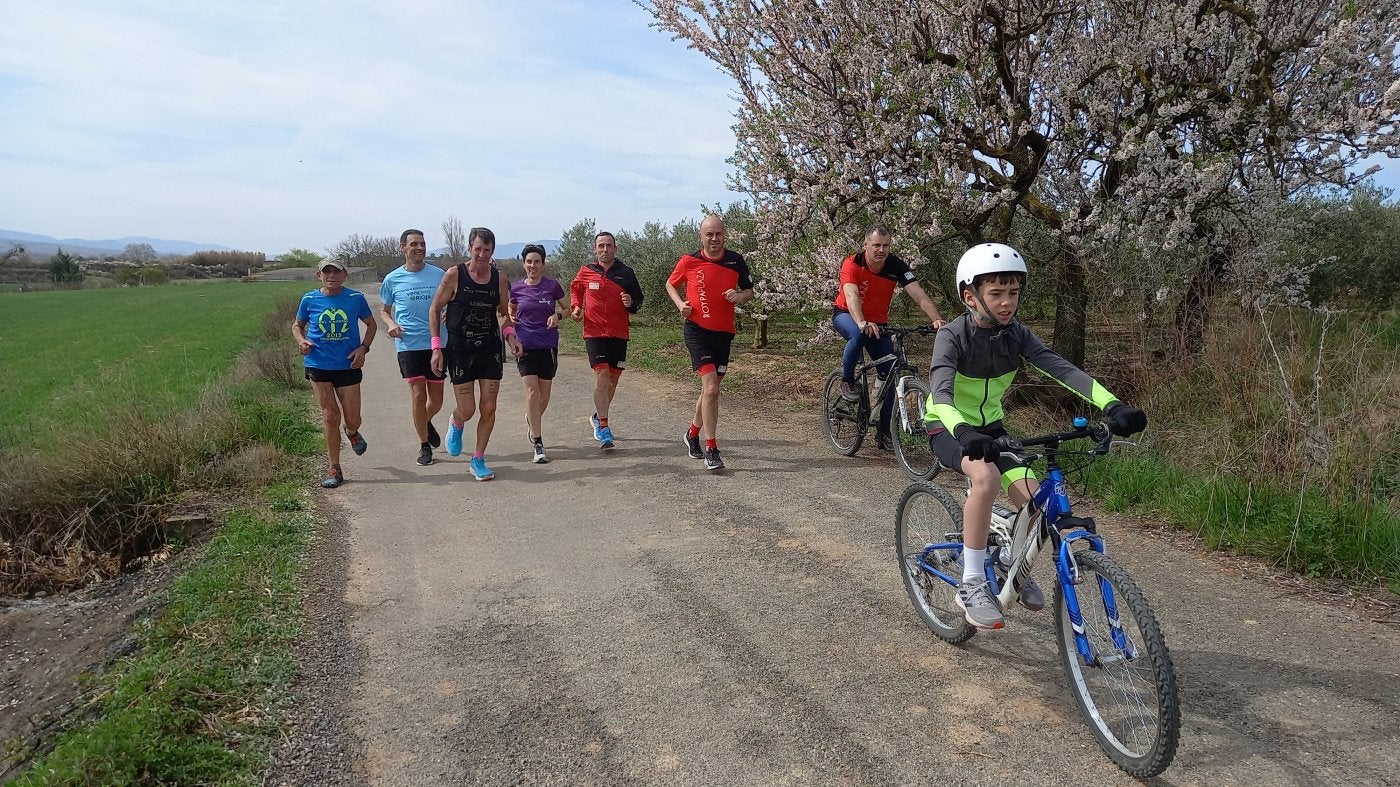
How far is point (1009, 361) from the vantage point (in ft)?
12.9

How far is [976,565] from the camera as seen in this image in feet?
12.2

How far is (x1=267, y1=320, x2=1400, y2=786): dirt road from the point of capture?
320cm

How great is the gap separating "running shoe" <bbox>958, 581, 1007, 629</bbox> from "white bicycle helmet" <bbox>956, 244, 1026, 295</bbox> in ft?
4.49

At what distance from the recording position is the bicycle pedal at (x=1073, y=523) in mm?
3187

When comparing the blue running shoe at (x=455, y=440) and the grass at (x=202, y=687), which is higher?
the blue running shoe at (x=455, y=440)

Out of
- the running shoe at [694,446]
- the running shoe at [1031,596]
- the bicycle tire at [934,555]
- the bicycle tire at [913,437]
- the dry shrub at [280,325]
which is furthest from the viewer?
the dry shrub at [280,325]

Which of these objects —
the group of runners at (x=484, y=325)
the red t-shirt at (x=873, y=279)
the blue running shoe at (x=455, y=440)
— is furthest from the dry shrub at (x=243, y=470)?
the red t-shirt at (x=873, y=279)

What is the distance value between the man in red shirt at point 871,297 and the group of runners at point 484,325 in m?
0.96

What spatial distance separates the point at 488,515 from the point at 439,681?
2.66 metres

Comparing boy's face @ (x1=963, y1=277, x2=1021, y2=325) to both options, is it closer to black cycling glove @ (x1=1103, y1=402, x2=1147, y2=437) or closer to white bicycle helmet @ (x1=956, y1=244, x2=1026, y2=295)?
white bicycle helmet @ (x1=956, y1=244, x2=1026, y2=295)

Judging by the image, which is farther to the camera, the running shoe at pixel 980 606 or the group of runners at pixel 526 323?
the group of runners at pixel 526 323

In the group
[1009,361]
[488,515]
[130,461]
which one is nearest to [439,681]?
[488,515]

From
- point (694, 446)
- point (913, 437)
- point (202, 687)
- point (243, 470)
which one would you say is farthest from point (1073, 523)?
point (243, 470)

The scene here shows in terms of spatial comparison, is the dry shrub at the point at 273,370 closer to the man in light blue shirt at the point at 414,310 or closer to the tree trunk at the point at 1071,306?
the man in light blue shirt at the point at 414,310
